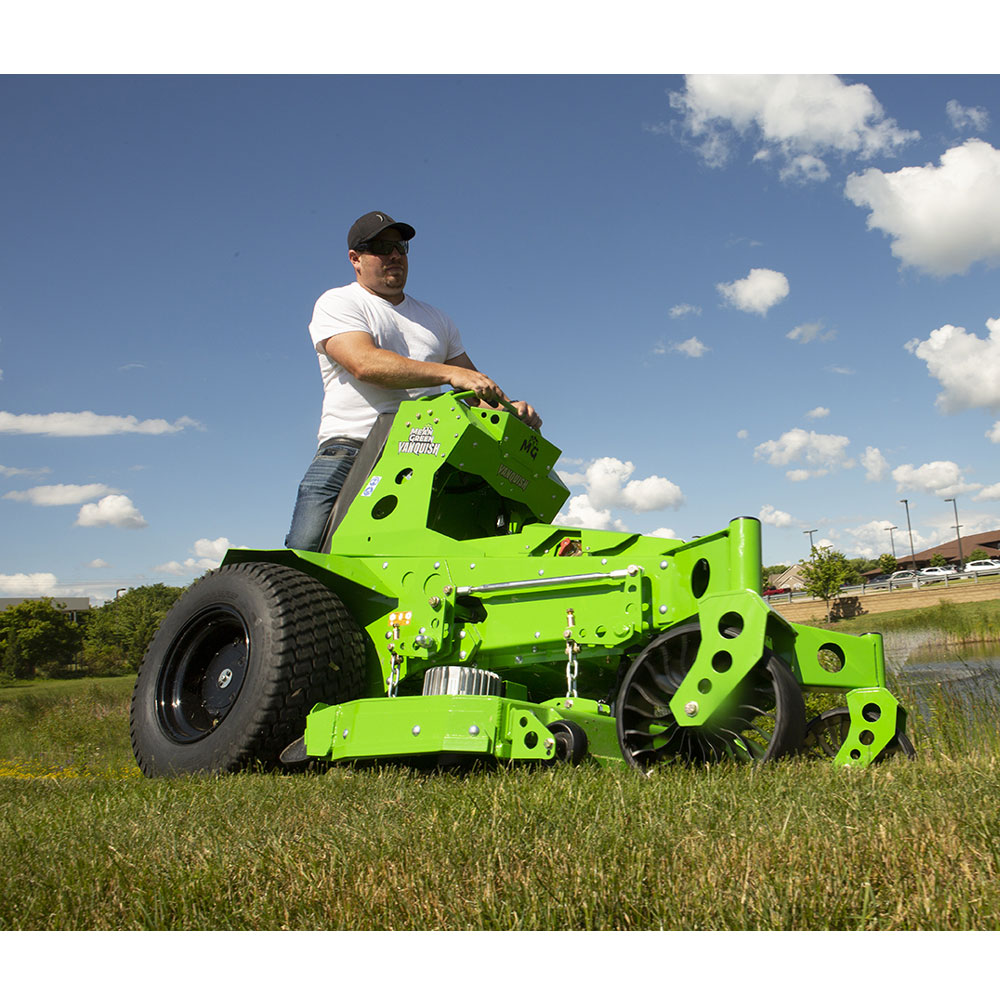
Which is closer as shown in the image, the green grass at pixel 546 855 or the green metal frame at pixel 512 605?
the green grass at pixel 546 855

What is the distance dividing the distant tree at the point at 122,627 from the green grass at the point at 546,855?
40556mm

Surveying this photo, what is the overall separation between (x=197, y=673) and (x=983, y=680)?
6.25 m

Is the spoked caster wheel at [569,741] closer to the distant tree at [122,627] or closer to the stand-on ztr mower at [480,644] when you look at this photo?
the stand-on ztr mower at [480,644]

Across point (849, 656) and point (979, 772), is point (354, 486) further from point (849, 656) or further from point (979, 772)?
point (979, 772)

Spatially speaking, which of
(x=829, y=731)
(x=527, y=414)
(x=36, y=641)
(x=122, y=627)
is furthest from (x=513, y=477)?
(x=36, y=641)

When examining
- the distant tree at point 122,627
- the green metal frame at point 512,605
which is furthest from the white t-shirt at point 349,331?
the distant tree at point 122,627

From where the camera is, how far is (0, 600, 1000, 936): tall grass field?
5.42ft

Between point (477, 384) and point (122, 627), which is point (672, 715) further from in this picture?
point (122, 627)

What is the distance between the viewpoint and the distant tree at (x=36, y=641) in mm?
46094

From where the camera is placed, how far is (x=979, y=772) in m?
2.80

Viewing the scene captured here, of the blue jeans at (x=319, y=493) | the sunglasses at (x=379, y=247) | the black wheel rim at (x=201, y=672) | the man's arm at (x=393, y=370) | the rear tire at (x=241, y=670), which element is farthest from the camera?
the sunglasses at (x=379, y=247)

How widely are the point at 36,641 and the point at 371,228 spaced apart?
1953 inches

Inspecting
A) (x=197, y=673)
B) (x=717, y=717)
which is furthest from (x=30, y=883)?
(x=197, y=673)

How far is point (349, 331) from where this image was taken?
16.0ft
